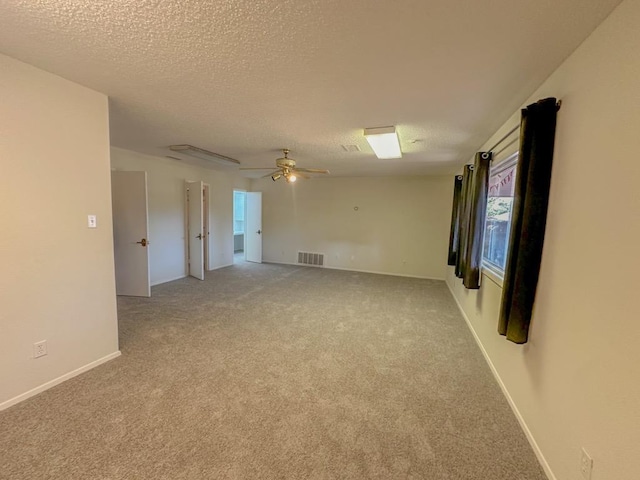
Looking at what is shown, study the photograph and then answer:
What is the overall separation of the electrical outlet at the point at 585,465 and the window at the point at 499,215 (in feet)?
5.06

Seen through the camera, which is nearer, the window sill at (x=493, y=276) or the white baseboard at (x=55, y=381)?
the white baseboard at (x=55, y=381)

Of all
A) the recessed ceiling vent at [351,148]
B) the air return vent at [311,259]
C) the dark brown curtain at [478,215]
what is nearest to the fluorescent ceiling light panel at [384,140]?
the recessed ceiling vent at [351,148]

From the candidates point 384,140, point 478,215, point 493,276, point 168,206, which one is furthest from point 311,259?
point 493,276

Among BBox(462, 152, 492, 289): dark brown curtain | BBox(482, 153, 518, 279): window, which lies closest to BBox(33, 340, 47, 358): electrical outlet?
BBox(482, 153, 518, 279): window

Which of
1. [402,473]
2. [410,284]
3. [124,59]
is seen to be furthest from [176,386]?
[410,284]

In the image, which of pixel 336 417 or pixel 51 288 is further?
pixel 51 288

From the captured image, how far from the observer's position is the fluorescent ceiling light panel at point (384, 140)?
9.99ft

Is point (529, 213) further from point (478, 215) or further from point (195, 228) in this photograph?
point (195, 228)

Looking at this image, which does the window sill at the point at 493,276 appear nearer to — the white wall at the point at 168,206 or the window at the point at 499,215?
the window at the point at 499,215

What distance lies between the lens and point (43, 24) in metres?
1.53

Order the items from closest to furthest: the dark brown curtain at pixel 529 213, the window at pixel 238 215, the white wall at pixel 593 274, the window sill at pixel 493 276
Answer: the white wall at pixel 593 274 < the dark brown curtain at pixel 529 213 < the window sill at pixel 493 276 < the window at pixel 238 215

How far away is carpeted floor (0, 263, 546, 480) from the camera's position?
1.60 meters

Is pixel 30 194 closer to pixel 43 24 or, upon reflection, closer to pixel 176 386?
pixel 43 24

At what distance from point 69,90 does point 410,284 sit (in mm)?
5934
